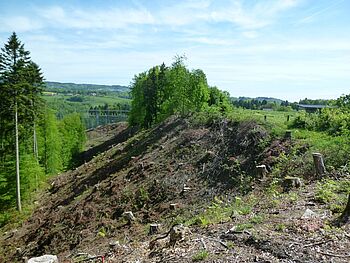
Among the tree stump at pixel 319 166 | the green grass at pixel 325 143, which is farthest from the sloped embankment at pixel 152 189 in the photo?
the tree stump at pixel 319 166

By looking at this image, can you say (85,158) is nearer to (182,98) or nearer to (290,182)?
(182,98)

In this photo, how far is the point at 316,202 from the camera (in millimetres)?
8242

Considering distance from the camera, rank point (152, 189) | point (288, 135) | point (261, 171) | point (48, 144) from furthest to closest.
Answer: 1. point (48, 144)
2. point (152, 189)
3. point (288, 135)
4. point (261, 171)

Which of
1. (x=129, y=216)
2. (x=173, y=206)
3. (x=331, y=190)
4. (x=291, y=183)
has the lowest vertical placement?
(x=129, y=216)

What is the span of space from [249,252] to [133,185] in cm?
1207

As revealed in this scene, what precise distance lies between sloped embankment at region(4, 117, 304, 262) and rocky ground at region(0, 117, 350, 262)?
64mm

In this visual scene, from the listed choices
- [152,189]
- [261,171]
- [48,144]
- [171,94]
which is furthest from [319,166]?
[48,144]

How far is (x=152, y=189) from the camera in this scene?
15914mm

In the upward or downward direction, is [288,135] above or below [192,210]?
above

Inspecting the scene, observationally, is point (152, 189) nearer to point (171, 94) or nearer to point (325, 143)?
point (325, 143)

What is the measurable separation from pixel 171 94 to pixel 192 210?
23410 millimetres

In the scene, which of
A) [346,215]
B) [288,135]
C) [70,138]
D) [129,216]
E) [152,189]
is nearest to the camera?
[346,215]

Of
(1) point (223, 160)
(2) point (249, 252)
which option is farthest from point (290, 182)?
(1) point (223, 160)

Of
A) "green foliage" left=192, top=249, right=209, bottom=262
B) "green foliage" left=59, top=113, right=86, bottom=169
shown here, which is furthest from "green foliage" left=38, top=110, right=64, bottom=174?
"green foliage" left=192, top=249, right=209, bottom=262
